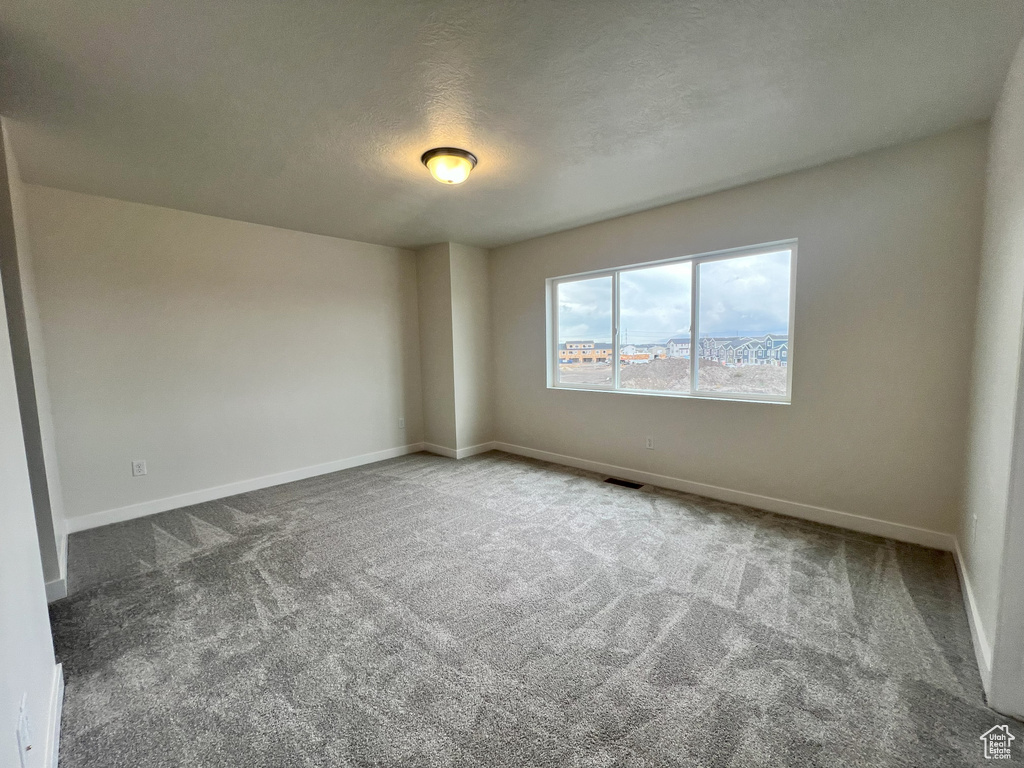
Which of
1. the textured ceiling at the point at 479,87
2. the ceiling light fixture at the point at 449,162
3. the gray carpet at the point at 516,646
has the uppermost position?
the textured ceiling at the point at 479,87

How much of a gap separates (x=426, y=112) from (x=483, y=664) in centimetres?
259

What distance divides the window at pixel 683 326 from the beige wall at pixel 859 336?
0.15m

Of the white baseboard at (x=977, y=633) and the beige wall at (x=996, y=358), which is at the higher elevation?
the beige wall at (x=996, y=358)

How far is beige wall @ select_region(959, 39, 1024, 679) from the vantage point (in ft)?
5.21

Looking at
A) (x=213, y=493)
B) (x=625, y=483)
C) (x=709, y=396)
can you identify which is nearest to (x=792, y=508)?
(x=709, y=396)

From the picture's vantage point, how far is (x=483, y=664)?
1.72 m

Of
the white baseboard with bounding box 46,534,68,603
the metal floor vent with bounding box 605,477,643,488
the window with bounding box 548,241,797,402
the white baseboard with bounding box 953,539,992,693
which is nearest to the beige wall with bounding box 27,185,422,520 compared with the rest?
the white baseboard with bounding box 46,534,68,603

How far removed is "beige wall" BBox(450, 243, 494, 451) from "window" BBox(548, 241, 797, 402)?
0.91 meters

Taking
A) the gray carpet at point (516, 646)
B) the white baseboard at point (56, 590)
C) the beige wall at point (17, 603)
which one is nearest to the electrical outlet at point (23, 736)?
the beige wall at point (17, 603)

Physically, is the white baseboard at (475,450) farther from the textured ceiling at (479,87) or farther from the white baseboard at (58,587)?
the white baseboard at (58,587)

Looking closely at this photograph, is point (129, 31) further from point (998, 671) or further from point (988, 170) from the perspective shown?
point (988, 170)

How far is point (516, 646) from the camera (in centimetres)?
183

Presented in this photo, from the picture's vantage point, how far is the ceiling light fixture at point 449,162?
2430 mm

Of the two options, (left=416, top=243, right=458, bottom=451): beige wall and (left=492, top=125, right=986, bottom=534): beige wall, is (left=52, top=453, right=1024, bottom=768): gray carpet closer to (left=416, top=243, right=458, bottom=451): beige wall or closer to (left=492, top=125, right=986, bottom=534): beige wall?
(left=492, top=125, right=986, bottom=534): beige wall
